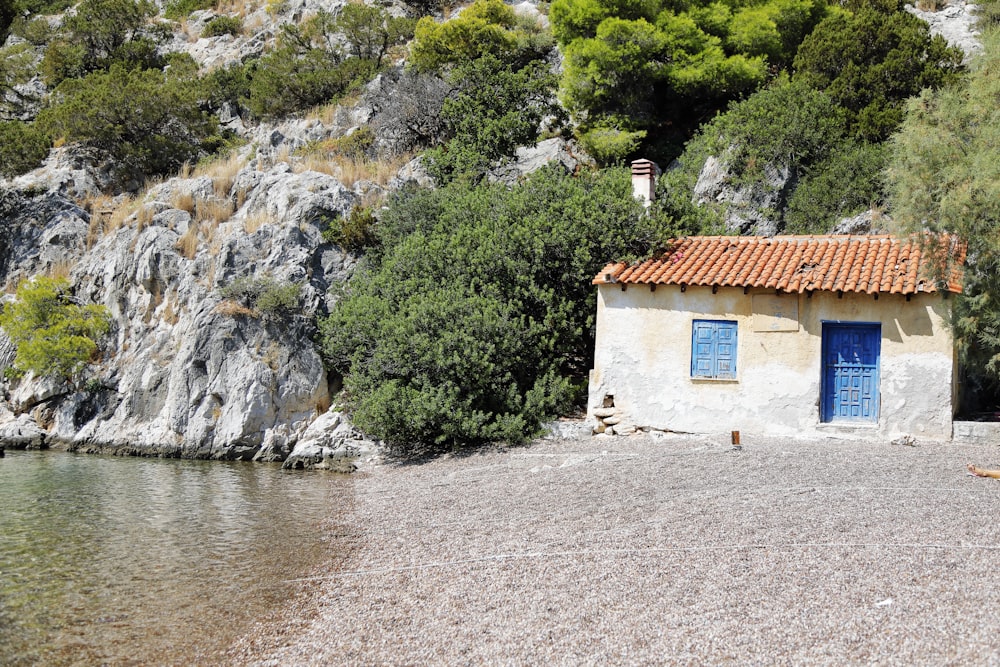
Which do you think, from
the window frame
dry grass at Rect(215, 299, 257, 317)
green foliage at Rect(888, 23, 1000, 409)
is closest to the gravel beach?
green foliage at Rect(888, 23, 1000, 409)

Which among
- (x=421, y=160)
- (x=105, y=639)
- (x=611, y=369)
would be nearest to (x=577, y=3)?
(x=421, y=160)

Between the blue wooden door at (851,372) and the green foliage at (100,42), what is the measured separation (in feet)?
113

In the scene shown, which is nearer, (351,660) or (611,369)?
(351,660)

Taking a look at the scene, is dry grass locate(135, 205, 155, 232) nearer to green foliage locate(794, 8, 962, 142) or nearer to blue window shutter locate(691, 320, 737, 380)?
blue window shutter locate(691, 320, 737, 380)

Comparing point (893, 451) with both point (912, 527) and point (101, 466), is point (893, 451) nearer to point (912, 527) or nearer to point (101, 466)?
point (912, 527)

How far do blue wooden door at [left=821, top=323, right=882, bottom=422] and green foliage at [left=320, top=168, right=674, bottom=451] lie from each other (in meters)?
4.45

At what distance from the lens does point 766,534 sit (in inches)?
387

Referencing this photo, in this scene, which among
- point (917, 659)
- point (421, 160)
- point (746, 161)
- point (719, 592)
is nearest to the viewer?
point (917, 659)

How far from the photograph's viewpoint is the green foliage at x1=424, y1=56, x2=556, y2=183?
28406mm

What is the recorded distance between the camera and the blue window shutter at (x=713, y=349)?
681 inches

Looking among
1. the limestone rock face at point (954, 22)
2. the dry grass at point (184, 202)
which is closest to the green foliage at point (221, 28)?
the dry grass at point (184, 202)

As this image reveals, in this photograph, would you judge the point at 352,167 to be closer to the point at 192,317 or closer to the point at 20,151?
the point at 192,317

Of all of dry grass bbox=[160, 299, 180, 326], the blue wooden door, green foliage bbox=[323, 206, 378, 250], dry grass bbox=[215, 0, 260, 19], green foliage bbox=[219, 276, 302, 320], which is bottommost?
the blue wooden door

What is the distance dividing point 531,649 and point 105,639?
4302 mm
